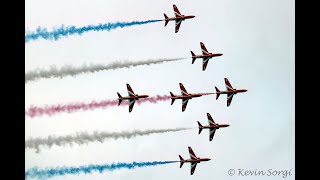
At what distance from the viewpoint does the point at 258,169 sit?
40594 millimetres

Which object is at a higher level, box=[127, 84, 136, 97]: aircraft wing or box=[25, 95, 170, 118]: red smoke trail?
box=[127, 84, 136, 97]: aircraft wing

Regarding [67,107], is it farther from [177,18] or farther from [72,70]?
[177,18]

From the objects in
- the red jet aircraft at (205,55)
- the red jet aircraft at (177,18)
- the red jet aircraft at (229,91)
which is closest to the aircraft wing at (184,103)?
the red jet aircraft at (229,91)

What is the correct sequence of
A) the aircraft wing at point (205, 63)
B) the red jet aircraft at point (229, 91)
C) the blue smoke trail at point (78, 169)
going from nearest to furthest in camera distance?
1. the blue smoke trail at point (78, 169)
2. the aircraft wing at point (205, 63)
3. the red jet aircraft at point (229, 91)

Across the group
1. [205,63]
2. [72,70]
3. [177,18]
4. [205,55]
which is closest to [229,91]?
[205,63]

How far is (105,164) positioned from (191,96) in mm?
6333

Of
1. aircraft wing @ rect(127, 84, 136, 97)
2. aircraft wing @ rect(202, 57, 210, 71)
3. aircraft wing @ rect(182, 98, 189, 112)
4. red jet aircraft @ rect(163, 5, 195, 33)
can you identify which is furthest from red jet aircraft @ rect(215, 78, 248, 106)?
aircraft wing @ rect(127, 84, 136, 97)

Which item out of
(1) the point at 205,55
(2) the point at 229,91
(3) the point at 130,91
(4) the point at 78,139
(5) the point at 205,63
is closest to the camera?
(4) the point at 78,139

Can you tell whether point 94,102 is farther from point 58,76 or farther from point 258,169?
point 258,169

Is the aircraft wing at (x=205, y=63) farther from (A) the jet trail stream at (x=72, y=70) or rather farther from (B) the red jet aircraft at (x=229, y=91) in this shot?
(A) the jet trail stream at (x=72, y=70)

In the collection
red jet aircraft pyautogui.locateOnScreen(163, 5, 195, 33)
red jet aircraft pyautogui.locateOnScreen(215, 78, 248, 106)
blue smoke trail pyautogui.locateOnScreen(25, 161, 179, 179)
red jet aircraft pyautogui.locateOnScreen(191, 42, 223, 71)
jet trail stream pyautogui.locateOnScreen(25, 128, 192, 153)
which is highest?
red jet aircraft pyautogui.locateOnScreen(163, 5, 195, 33)

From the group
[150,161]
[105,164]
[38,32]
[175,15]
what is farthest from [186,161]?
[38,32]

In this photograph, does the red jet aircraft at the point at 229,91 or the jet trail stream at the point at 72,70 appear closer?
the jet trail stream at the point at 72,70

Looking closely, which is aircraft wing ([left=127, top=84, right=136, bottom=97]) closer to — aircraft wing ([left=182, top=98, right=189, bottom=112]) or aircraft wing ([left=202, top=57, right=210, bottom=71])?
aircraft wing ([left=182, top=98, right=189, bottom=112])
